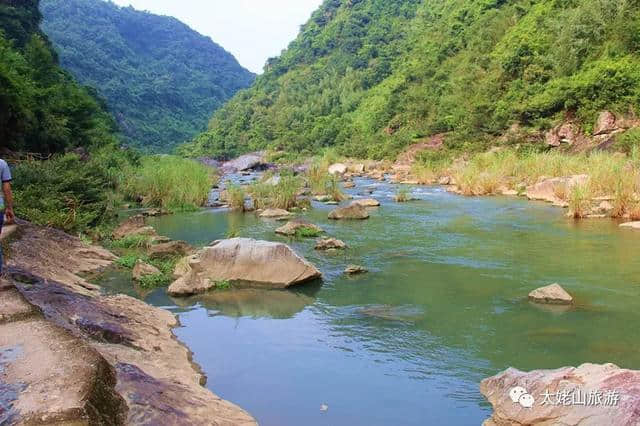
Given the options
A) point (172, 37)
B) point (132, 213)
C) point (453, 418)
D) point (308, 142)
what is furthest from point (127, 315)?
point (172, 37)

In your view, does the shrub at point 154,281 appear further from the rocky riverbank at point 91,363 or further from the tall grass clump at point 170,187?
the tall grass clump at point 170,187

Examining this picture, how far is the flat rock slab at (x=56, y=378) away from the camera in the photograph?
362cm

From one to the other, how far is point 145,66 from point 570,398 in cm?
10844

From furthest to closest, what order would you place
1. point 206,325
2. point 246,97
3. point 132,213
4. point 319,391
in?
point 246,97 < point 132,213 < point 206,325 < point 319,391

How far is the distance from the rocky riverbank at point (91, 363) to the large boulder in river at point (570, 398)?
214cm

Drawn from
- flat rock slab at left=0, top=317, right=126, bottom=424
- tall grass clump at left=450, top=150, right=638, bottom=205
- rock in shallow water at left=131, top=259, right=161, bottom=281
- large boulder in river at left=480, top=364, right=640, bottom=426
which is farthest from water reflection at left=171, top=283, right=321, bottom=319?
tall grass clump at left=450, top=150, right=638, bottom=205

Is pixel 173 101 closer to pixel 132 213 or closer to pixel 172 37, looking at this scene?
pixel 172 37

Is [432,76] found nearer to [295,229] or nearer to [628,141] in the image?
[628,141]

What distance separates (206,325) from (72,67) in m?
78.1

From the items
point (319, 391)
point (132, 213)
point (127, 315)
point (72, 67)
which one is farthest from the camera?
point (72, 67)

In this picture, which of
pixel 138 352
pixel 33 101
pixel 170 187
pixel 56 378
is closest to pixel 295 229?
pixel 170 187

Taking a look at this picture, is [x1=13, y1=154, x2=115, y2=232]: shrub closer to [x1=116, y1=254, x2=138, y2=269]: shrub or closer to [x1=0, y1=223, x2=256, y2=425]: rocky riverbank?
[x1=116, y1=254, x2=138, y2=269]: shrub

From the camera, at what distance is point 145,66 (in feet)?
340

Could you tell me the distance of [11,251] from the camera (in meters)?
8.66
